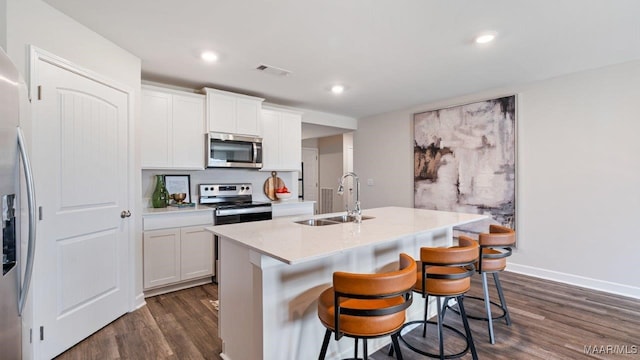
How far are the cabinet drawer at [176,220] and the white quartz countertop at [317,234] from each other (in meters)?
1.36

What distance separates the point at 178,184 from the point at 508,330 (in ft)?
12.5

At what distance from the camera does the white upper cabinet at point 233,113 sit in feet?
12.0

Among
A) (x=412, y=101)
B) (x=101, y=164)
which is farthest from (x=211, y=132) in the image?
(x=412, y=101)

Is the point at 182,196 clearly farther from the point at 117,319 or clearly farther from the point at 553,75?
the point at 553,75

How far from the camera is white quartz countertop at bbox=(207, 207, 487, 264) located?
150cm

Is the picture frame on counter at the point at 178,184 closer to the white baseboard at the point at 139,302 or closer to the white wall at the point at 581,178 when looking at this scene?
the white baseboard at the point at 139,302

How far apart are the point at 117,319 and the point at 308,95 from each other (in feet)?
10.9

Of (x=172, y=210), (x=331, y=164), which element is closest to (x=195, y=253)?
(x=172, y=210)

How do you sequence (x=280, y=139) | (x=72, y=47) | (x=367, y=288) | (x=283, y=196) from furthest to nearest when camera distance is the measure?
(x=283, y=196) < (x=280, y=139) < (x=72, y=47) < (x=367, y=288)

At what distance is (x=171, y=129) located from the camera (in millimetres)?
3408

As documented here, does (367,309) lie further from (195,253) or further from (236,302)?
(195,253)

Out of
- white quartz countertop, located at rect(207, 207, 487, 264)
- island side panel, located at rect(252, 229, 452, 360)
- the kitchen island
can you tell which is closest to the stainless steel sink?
white quartz countertop, located at rect(207, 207, 487, 264)

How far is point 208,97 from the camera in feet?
11.9

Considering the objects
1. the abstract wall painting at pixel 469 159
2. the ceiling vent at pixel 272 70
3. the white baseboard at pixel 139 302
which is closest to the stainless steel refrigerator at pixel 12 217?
the white baseboard at pixel 139 302
